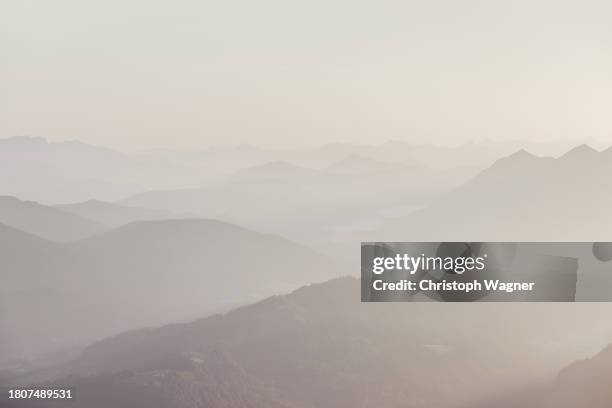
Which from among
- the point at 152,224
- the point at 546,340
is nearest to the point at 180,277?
the point at 152,224

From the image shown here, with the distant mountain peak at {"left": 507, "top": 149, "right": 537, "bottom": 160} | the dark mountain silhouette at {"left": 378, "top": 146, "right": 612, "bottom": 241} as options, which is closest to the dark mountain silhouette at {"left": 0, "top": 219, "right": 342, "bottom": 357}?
the dark mountain silhouette at {"left": 378, "top": 146, "right": 612, "bottom": 241}

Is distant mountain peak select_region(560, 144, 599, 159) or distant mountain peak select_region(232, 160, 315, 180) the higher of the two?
Result: distant mountain peak select_region(560, 144, 599, 159)

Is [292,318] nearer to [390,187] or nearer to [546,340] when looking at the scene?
[390,187]

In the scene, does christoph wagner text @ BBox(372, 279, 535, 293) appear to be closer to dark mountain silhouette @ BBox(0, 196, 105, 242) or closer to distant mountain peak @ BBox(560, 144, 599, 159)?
distant mountain peak @ BBox(560, 144, 599, 159)

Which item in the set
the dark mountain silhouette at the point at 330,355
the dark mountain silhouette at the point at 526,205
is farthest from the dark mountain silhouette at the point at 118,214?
the dark mountain silhouette at the point at 526,205

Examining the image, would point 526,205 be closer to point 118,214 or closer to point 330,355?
point 330,355

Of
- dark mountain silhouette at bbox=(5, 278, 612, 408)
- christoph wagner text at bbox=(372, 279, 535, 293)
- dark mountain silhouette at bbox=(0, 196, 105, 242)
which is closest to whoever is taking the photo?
christoph wagner text at bbox=(372, 279, 535, 293)

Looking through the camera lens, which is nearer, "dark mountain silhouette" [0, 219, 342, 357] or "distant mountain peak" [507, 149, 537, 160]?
"distant mountain peak" [507, 149, 537, 160]
